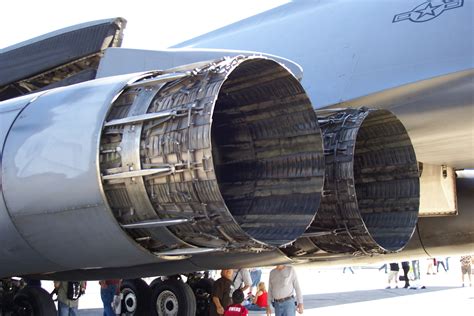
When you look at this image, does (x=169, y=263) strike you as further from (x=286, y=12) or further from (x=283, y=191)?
(x=286, y=12)

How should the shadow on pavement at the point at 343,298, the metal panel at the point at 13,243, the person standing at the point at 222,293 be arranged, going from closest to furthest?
1. the metal panel at the point at 13,243
2. the person standing at the point at 222,293
3. the shadow on pavement at the point at 343,298

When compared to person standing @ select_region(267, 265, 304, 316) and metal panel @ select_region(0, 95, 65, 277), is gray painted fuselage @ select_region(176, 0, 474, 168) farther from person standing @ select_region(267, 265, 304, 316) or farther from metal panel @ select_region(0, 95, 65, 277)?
metal panel @ select_region(0, 95, 65, 277)

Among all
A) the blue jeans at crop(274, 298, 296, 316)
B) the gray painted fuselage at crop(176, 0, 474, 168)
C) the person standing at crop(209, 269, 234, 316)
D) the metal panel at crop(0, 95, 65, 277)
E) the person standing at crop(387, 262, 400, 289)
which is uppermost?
the gray painted fuselage at crop(176, 0, 474, 168)

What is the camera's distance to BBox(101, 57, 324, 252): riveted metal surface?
3.74m

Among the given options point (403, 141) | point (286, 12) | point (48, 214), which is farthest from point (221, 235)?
point (286, 12)

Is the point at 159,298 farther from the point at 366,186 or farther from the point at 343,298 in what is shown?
the point at 343,298

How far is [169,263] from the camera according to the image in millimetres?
5777

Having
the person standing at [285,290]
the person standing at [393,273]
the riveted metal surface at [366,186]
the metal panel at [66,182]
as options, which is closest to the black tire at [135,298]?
the person standing at [285,290]

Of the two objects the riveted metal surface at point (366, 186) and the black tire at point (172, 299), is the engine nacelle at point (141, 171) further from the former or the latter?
the black tire at point (172, 299)

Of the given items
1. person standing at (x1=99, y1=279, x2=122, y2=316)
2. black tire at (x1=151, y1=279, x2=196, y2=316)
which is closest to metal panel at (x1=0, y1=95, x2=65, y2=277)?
black tire at (x1=151, y1=279, x2=196, y2=316)

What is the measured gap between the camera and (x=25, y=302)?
5785 millimetres

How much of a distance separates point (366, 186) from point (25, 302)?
3.01 metres

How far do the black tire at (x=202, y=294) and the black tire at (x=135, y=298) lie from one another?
2.20 feet

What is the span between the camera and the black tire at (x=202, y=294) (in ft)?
26.5
